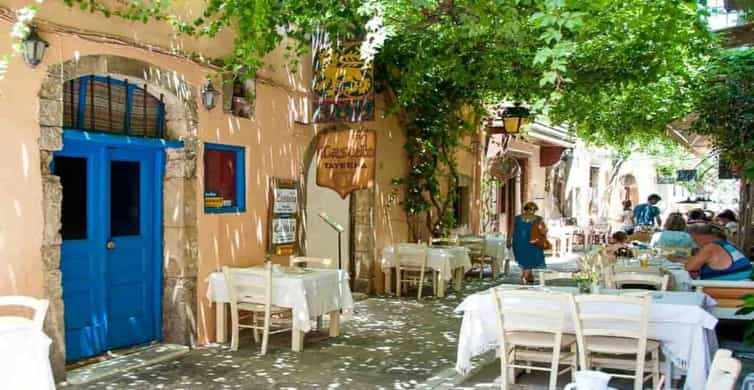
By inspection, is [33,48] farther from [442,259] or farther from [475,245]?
[475,245]

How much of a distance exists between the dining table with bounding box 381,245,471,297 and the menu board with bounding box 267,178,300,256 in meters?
2.28

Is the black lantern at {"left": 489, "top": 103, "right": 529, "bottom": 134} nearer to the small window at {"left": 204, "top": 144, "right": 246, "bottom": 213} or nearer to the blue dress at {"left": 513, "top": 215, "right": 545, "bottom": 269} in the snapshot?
the blue dress at {"left": 513, "top": 215, "right": 545, "bottom": 269}

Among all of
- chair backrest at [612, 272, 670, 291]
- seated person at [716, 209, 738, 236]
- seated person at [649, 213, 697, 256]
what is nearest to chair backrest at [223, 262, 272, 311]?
chair backrest at [612, 272, 670, 291]

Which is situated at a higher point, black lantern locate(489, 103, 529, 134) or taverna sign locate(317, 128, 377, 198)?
black lantern locate(489, 103, 529, 134)

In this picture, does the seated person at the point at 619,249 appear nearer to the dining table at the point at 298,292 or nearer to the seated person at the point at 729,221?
the seated person at the point at 729,221

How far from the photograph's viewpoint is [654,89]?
11273 mm

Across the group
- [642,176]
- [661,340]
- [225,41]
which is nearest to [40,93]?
[225,41]

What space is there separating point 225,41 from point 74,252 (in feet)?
8.58

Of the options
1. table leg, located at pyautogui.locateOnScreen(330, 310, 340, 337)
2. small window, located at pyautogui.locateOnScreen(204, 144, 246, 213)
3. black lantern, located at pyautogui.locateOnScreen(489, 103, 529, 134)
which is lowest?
table leg, located at pyautogui.locateOnScreen(330, 310, 340, 337)

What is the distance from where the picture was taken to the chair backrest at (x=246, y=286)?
257 inches

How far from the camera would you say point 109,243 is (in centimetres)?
618

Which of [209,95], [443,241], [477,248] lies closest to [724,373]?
[209,95]

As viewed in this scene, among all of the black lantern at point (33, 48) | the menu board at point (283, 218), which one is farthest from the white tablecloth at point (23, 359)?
the menu board at point (283, 218)

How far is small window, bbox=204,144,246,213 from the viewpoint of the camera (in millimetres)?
6980
